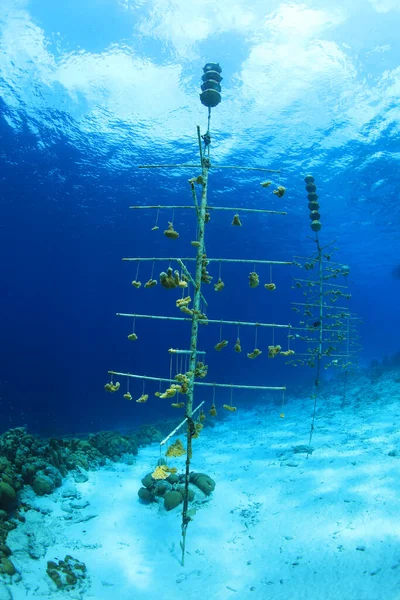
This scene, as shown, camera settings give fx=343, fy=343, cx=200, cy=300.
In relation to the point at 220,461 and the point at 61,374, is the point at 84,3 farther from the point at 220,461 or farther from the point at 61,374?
the point at 61,374

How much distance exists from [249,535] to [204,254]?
19.2 feet

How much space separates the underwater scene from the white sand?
5cm

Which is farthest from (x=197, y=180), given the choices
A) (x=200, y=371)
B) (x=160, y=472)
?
(x=160, y=472)

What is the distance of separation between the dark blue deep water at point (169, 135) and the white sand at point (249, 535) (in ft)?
55.2

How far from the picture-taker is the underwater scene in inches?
236

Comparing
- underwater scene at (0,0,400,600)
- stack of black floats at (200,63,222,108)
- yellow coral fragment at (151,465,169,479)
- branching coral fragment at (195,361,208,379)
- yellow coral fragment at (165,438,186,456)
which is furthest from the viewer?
stack of black floats at (200,63,222,108)

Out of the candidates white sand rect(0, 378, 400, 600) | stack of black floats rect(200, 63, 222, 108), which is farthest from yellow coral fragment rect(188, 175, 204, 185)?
white sand rect(0, 378, 400, 600)

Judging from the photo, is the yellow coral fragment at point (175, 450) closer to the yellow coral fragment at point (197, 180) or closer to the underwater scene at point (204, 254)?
the underwater scene at point (204, 254)

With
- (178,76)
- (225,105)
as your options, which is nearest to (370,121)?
(225,105)

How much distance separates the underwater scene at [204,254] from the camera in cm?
599

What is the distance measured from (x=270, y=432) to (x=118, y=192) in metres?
22.2

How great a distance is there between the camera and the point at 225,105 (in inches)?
757

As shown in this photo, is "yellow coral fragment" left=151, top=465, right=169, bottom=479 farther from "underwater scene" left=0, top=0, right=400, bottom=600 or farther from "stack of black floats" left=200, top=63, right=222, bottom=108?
"stack of black floats" left=200, top=63, right=222, bottom=108

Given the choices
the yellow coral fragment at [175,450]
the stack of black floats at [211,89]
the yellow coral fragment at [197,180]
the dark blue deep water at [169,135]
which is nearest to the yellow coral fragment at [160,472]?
the yellow coral fragment at [175,450]
